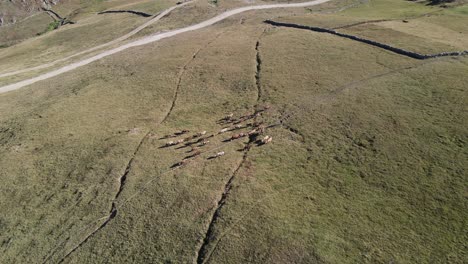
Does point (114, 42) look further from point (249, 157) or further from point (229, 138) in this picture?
point (249, 157)

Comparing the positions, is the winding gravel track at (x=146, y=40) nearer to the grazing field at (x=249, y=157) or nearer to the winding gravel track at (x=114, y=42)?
the grazing field at (x=249, y=157)

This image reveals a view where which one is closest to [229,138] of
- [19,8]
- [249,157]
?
[249,157]

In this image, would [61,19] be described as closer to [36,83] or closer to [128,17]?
[128,17]

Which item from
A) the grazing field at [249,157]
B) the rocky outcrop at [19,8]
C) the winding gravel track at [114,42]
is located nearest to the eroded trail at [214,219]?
the grazing field at [249,157]

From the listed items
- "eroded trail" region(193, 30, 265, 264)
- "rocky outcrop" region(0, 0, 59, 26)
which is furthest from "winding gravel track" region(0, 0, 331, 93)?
"rocky outcrop" region(0, 0, 59, 26)

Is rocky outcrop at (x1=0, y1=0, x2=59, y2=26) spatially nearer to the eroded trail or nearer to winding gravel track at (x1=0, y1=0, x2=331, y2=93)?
winding gravel track at (x1=0, y1=0, x2=331, y2=93)

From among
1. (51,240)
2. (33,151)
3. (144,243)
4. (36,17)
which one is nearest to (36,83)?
(33,151)
